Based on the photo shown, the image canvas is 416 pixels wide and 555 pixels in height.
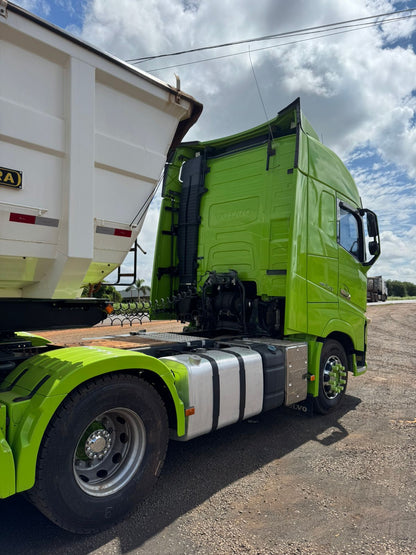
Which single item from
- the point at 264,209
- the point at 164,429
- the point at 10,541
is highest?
the point at 264,209

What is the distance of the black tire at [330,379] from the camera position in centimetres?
514

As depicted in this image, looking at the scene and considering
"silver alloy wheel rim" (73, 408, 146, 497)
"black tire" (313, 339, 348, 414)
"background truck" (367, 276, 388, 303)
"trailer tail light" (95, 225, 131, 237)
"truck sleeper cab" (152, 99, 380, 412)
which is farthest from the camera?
"background truck" (367, 276, 388, 303)

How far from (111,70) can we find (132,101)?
0.26 m

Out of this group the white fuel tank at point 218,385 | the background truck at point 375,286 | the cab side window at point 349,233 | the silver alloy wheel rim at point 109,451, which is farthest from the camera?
the background truck at point 375,286

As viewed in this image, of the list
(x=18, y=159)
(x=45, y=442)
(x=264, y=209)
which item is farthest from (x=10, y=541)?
(x=264, y=209)

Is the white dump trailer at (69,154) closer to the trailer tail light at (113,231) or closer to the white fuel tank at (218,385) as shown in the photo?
the trailer tail light at (113,231)

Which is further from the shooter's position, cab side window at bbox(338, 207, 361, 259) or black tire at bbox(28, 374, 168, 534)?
cab side window at bbox(338, 207, 361, 259)

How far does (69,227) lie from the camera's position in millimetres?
2799

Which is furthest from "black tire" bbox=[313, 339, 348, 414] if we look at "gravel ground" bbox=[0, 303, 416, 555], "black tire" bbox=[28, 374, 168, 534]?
"black tire" bbox=[28, 374, 168, 534]

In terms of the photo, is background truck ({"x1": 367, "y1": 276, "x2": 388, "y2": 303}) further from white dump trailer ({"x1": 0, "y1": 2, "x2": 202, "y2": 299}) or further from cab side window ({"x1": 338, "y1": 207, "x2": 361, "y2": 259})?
white dump trailer ({"x1": 0, "y1": 2, "x2": 202, "y2": 299})

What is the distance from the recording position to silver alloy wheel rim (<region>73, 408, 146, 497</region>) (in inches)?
111

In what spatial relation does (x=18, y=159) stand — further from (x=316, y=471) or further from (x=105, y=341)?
(x=316, y=471)

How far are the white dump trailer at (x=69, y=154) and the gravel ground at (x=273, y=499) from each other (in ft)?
5.73

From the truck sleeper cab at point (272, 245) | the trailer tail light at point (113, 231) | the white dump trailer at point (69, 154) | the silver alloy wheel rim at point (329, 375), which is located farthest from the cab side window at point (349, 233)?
the trailer tail light at point (113, 231)
